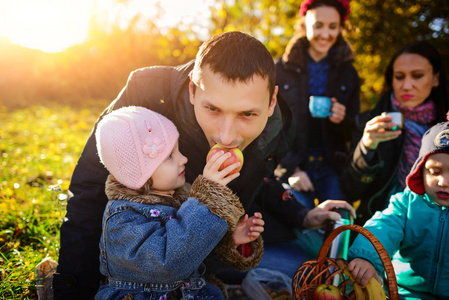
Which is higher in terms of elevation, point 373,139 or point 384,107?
point 384,107

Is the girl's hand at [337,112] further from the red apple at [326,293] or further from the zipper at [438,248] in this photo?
the red apple at [326,293]

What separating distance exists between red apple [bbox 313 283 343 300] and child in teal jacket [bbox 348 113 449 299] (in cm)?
21

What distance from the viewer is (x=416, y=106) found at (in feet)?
9.73

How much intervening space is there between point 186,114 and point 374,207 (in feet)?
6.40

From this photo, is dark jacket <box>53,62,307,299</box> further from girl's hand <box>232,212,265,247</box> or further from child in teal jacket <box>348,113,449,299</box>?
child in teal jacket <box>348,113,449,299</box>

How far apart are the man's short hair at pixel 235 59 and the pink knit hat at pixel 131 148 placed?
426 mm

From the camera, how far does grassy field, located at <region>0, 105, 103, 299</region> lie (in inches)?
93.3

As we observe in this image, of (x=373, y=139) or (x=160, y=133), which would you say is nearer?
(x=160, y=133)

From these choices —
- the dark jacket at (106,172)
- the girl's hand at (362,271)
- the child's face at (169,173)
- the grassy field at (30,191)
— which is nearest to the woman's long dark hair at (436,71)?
the dark jacket at (106,172)

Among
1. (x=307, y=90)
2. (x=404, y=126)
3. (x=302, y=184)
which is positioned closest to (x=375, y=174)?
(x=404, y=126)

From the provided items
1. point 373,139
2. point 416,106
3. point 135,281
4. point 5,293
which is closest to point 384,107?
point 416,106

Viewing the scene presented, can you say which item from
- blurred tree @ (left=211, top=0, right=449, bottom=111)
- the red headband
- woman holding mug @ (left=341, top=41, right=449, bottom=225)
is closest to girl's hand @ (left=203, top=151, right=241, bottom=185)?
woman holding mug @ (left=341, top=41, right=449, bottom=225)

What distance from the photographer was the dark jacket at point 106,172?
199cm

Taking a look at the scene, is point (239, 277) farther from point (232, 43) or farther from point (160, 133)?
point (232, 43)
